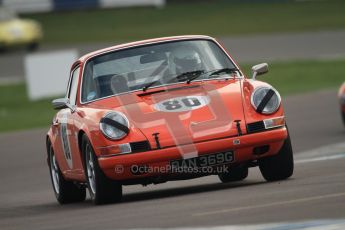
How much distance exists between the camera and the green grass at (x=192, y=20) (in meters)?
37.6

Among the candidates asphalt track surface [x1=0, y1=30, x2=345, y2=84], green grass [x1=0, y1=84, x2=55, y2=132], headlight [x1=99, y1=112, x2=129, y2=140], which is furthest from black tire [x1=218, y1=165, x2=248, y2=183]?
asphalt track surface [x1=0, y1=30, x2=345, y2=84]

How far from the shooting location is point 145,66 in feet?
35.0

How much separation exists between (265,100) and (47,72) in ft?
54.6

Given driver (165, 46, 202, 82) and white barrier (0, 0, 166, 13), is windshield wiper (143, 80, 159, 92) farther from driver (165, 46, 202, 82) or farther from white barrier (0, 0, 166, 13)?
white barrier (0, 0, 166, 13)

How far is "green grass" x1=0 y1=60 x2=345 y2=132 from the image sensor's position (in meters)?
22.8

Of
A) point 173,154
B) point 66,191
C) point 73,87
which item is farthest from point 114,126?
point 66,191

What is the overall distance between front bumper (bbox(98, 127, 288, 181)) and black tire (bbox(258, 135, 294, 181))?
0.90 feet

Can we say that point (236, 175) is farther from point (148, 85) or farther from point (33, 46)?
point (33, 46)

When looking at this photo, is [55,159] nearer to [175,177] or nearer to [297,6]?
[175,177]

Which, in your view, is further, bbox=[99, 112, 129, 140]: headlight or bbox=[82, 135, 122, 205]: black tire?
bbox=[82, 135, 122, 205]: black tire

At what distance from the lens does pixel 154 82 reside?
34.4 ft

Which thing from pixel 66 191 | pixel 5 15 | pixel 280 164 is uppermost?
pixel 280 164

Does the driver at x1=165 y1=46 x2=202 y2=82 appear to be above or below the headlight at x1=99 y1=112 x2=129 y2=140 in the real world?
above

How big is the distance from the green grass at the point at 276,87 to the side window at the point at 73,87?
9913mm
